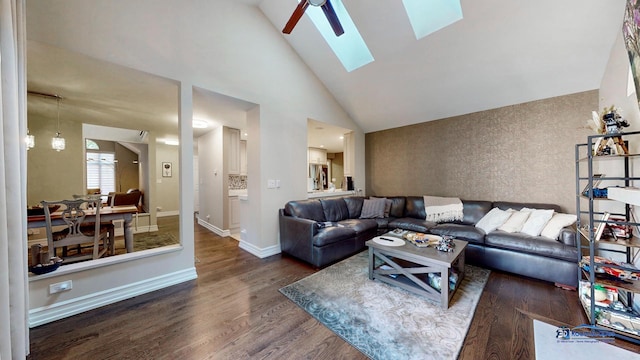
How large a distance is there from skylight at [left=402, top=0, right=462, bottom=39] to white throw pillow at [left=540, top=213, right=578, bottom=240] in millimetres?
2704

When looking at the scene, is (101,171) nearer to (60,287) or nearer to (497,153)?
(60,287)

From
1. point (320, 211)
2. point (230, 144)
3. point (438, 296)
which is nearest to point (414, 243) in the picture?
point (438, 296)

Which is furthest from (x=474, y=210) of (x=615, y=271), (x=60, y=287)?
(x=60, y=287)

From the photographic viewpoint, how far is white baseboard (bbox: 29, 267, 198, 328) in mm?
1778

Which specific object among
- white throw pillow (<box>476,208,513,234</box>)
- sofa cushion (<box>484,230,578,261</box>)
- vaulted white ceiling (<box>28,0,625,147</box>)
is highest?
vaulted white ceiling (<box>28,0,625,147</box>)

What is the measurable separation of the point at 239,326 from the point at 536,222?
3.58 meters

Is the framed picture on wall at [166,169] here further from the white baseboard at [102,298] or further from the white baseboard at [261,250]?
the white baseboard at [102,298]

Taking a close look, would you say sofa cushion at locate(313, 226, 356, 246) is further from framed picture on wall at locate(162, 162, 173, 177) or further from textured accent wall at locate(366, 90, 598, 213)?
framed picture on wall at locate(162, 162, 173, 177)

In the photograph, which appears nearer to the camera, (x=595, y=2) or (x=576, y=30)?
(x=595, y=2)

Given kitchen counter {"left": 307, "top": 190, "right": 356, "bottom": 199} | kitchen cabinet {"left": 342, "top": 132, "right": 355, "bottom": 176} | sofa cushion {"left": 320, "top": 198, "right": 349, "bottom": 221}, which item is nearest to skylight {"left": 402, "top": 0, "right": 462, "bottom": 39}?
kitchen cabinet {"left": 342, "top": 132, "right": 355, "bottom": 176}

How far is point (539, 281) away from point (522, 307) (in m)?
0.82

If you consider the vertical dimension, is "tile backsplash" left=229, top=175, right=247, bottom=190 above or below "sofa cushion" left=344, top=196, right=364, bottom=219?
above

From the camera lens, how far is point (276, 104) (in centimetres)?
346

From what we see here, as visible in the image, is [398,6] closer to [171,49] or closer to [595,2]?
[595,2]
